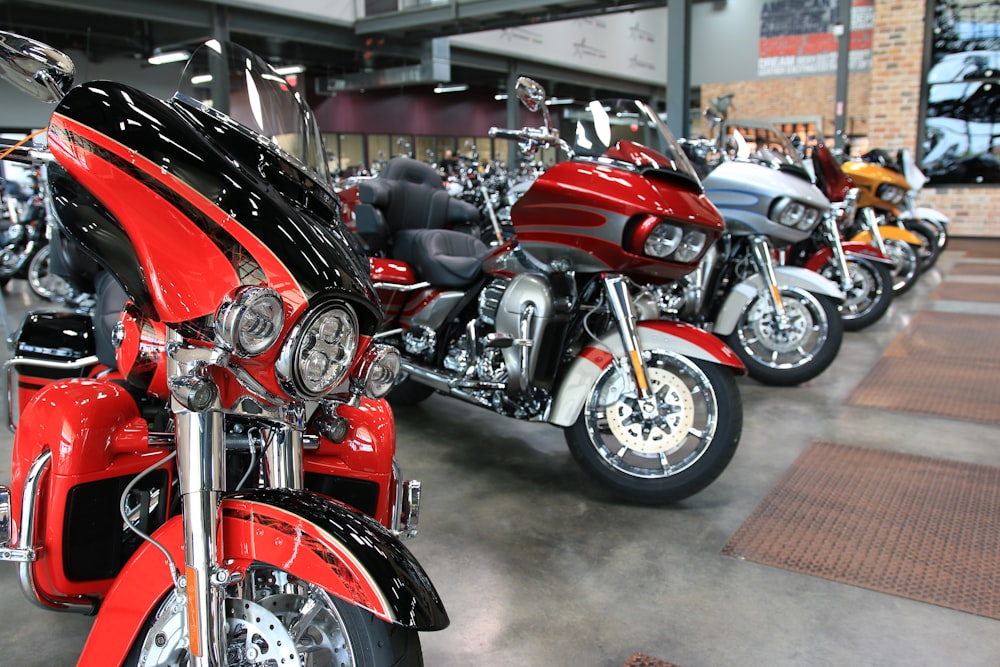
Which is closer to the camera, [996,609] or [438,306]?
[996,609]

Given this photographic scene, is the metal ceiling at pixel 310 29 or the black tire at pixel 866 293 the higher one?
the metal ceiling at pixel 310 29

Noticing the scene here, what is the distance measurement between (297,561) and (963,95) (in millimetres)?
13323

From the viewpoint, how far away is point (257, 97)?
180cm

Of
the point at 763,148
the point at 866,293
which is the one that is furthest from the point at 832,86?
the point at 763,148

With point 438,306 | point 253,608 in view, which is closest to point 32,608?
point 253,608

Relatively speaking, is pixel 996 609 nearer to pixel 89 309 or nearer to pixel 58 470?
pixel 58 470

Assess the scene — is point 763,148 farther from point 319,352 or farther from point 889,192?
point 319,352

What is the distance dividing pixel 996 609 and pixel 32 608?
98.7 inches

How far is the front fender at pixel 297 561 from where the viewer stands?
122 cm

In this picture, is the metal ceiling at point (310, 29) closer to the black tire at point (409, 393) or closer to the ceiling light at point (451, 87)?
the ceiling light at point (451, 87)

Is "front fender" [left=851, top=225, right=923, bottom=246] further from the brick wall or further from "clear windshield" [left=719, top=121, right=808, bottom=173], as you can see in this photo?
the brick wall

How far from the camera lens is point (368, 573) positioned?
48.1 inches

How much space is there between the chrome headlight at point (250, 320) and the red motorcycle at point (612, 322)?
151 cm

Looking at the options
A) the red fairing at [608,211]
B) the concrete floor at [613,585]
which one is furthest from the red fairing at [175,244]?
the red fairing at [608,211]
